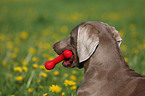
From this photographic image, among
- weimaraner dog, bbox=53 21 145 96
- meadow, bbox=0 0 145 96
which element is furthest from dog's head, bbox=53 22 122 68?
meadow, bbox=0 0 145 96

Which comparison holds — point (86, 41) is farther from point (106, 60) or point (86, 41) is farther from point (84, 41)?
point (106, 60)

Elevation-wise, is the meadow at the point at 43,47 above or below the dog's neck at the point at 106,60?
below

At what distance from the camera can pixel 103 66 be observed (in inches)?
99.4

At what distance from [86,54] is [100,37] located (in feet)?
0.90

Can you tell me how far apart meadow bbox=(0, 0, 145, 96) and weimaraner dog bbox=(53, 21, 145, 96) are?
19.2 inches

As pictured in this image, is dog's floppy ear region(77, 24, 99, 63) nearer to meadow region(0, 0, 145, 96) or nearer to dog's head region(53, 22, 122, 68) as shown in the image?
dog's head region(53, 22, 122, 68)

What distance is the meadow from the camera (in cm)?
341

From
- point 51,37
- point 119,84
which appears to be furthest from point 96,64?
point 51,37

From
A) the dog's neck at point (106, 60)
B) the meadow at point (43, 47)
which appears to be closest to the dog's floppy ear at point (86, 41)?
the dog's neck at point (106, 60)

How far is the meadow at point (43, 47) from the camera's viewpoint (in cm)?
341

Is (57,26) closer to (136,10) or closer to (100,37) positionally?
(136,10)

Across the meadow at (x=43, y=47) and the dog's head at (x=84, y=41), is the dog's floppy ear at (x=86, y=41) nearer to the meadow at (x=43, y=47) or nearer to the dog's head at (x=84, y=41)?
the dog's head at (x=84, y=41)

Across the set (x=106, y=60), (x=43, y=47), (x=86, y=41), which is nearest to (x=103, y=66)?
(x=106, y=60)

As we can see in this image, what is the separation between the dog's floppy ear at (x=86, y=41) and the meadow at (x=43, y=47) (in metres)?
0.57
